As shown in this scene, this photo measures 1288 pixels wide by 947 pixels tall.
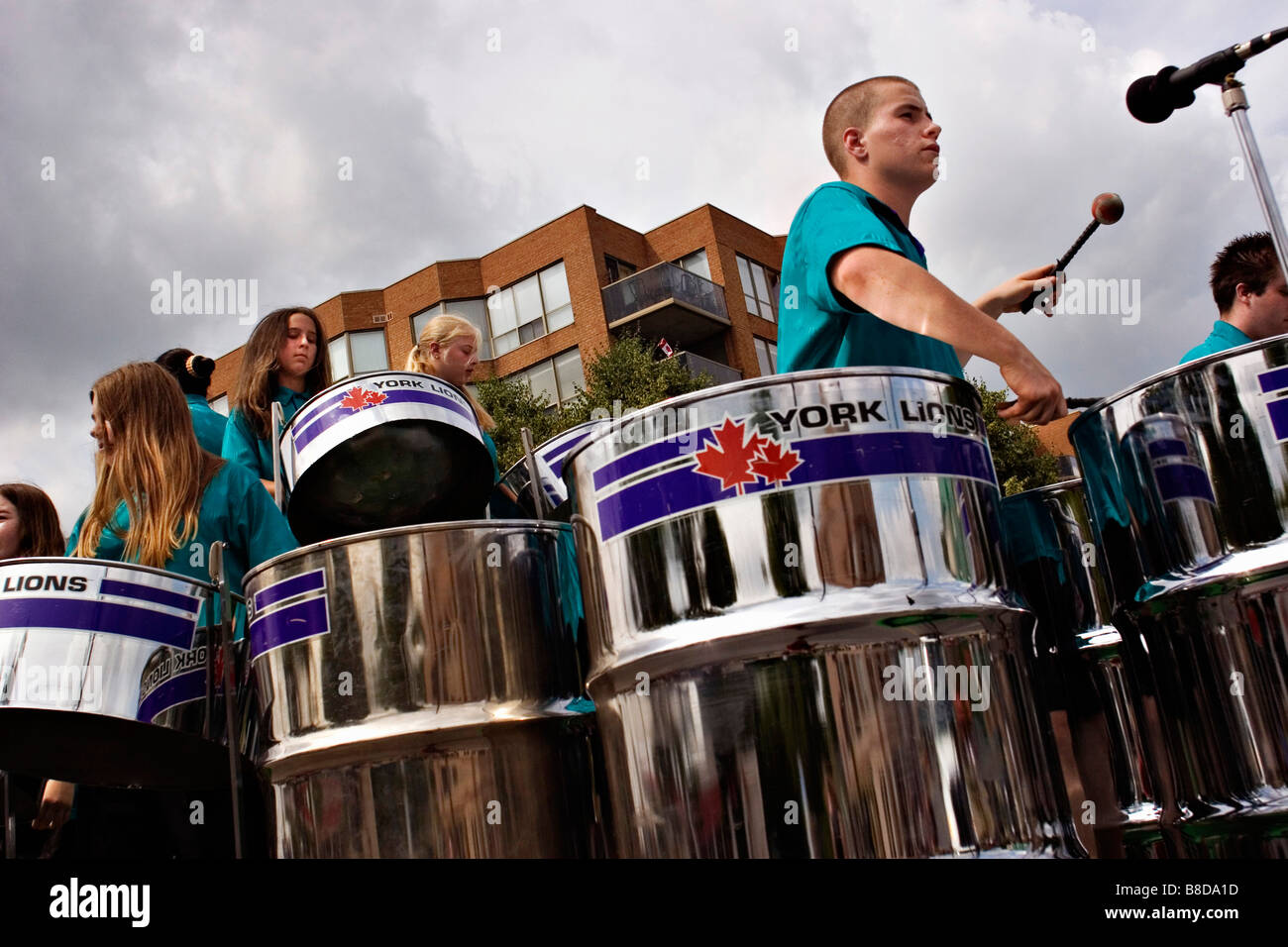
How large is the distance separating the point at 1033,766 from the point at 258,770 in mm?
1028

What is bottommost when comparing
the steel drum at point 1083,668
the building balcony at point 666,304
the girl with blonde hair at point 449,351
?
the steel drum at point 1083,668

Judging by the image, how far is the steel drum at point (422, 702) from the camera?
1.50 m

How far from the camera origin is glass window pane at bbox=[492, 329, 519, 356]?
63.3 ft

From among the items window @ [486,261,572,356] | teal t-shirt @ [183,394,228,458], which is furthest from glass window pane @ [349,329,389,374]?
teal t-shirt @ [183,394,228,458]

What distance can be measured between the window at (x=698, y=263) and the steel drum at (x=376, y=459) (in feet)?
57.2

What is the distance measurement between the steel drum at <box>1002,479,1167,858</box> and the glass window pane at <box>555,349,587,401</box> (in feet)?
54.2

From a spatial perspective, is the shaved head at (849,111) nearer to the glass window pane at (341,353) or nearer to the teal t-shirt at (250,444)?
the teal t-shirt at (250,444)

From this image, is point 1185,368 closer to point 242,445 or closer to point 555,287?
point 242,445

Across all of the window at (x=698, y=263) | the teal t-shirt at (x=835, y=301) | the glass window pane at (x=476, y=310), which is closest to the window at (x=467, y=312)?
the glass window pane at (x=476, y=310)

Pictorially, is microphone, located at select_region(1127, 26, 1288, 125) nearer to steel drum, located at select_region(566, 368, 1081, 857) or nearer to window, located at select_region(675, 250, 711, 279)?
steel drum, located at select_region(566, 368, 1081, 857)

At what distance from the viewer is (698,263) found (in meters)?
19.5

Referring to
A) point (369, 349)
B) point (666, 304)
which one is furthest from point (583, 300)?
point (369, 349)

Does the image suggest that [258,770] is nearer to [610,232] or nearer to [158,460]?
[158,460]

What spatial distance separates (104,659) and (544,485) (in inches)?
34.8
